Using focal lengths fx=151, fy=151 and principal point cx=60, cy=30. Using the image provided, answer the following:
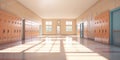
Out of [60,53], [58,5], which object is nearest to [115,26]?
[60,53]

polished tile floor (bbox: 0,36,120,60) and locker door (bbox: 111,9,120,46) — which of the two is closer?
polished tile floor (bbox: 0,36,120,60)

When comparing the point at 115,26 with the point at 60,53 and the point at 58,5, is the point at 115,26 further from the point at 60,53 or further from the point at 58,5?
the point at 58,5

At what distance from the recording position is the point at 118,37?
1087cm

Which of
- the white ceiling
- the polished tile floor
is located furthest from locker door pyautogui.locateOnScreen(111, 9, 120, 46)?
the white ceiling

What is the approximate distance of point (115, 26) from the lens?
1140cm

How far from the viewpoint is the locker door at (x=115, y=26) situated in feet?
35.6

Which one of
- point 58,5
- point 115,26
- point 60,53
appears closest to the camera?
point 60,53

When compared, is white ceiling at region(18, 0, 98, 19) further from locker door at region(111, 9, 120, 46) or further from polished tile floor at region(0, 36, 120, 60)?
polished tile floor at region(0, 36, 120, 60)

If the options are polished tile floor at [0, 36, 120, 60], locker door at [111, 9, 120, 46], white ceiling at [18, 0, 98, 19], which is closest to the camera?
polished tile floor at [0, 36, 120, 60]

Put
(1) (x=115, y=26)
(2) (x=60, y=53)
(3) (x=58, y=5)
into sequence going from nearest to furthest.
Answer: (2) (x=60, y=53) < (1) (x=115, y=26) < (3) (x=58, y=5)

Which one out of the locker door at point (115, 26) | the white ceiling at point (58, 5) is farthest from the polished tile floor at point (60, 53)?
the white ceiling at point (58, 5)

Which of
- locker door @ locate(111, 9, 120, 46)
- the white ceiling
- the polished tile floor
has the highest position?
the white ceiling

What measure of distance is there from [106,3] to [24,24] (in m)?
11.9

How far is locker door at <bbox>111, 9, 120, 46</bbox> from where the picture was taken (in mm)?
10859
